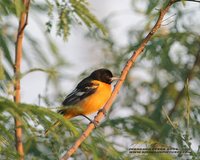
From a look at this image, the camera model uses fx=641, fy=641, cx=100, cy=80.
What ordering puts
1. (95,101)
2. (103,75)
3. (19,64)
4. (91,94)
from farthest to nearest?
(103,75)
(91,94)
(95,101)
(19,64)

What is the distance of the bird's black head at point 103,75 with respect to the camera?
6.38 meters

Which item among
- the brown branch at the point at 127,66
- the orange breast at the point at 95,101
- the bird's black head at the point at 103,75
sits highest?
the brown branch at the point at 127,66

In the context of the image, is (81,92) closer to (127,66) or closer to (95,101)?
(95,101)

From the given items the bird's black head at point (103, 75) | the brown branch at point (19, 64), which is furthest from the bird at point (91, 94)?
the brown branch at point (19, 64)

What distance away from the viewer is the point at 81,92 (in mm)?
6113

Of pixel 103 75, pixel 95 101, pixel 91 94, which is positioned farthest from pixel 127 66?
pixel 103 75

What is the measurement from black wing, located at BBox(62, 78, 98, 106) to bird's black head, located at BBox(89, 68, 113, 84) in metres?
0.17

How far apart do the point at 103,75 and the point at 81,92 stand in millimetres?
408

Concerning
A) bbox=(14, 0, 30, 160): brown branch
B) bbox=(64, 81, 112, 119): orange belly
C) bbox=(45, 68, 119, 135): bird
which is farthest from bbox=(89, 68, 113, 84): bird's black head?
bbox=(14, 0, 30, 160): brown branch

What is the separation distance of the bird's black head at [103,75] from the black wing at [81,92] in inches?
6.6

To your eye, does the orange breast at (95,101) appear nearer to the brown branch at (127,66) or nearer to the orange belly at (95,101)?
the orange belly at (95,101)

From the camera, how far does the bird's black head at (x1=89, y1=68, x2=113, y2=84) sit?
20.9ft

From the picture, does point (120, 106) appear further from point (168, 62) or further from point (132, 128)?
point (132, 128)

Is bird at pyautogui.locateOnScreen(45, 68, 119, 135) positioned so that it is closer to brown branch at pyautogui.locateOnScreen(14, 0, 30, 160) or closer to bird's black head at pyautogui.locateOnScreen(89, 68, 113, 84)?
bird's black head at pyautogui.locateOnScreen(89, 68, 113, 84)
